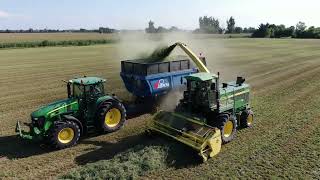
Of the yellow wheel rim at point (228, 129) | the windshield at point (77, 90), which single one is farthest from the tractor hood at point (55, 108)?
the yellow wheel rim at point (228, 129)

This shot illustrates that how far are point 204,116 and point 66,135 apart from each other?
15.5 feet

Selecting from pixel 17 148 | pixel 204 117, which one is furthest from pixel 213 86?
pixel 17 148

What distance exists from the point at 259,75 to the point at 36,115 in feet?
63.6

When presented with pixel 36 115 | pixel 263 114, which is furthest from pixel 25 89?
pixel 263 114

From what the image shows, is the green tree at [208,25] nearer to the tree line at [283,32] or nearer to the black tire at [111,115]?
the black tire at [111,115]

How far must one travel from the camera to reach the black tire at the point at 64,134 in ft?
37.9

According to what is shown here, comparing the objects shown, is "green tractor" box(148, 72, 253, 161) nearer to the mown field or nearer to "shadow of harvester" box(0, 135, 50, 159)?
the mown field

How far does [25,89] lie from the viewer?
22969 millimetres

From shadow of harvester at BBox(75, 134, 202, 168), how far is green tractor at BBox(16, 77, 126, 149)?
0.83 meters

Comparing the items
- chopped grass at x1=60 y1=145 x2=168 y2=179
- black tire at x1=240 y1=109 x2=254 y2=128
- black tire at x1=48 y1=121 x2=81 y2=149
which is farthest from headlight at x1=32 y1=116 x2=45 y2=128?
black tire at x1=240 y1=109 x2=254 y2=128

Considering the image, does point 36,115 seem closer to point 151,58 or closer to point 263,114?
point 151,58

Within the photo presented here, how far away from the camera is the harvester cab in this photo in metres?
11.0

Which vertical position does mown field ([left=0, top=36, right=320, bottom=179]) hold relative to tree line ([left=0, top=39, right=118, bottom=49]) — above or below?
below

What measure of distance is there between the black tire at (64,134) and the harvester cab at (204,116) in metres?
2.61
